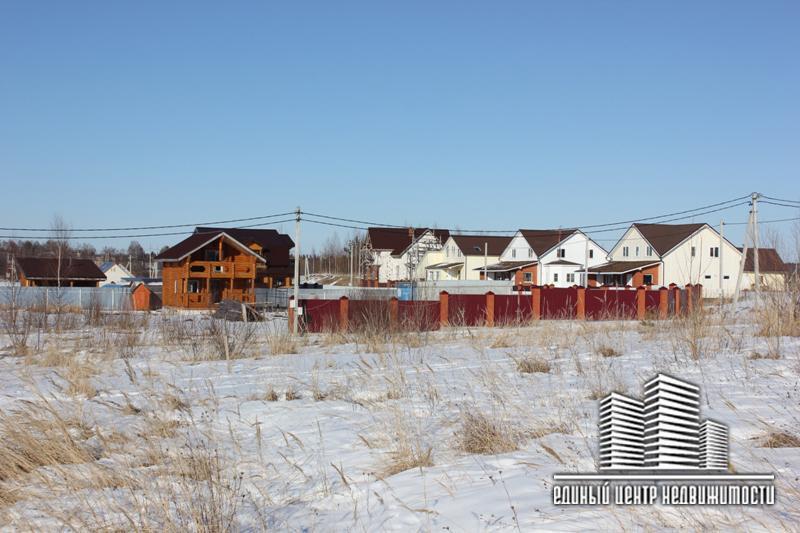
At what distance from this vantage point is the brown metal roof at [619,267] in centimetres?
5282

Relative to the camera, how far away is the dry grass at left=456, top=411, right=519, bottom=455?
4586 mm

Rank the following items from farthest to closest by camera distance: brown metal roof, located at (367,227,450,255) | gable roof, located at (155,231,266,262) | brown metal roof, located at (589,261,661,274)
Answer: brown metal roof, located at (367,227,450,255), brown metal roof, located at (589,261,661,274), gable roof, located at (155,231,266,262)

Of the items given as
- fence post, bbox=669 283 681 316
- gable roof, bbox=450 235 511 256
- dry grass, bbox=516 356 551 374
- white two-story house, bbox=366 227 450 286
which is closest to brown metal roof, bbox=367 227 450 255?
white two-story house, bbox=366 227 450 286

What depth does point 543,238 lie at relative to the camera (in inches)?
2399

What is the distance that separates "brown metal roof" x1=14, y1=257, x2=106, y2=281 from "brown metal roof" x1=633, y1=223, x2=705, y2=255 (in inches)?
1915

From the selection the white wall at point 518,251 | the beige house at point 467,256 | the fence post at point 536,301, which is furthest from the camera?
the beige house at point 467,256

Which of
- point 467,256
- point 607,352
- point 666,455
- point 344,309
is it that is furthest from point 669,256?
point 666,455

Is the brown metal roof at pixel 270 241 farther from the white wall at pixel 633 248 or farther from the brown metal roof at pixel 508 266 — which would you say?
the white wall at pixel 633 248

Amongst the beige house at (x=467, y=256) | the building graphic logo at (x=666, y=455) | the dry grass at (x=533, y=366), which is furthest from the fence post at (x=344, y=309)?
the beige house at (x=467, y=256)

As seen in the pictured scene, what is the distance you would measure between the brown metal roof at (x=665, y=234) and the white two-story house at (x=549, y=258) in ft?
16.4

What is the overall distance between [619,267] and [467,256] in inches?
645

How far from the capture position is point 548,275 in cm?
5750

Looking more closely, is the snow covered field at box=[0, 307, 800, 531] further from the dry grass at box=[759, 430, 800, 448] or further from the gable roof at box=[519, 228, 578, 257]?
the gable roof at box=[519, 228, 578, 257]

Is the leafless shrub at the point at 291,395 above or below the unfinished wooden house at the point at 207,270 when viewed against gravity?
below
